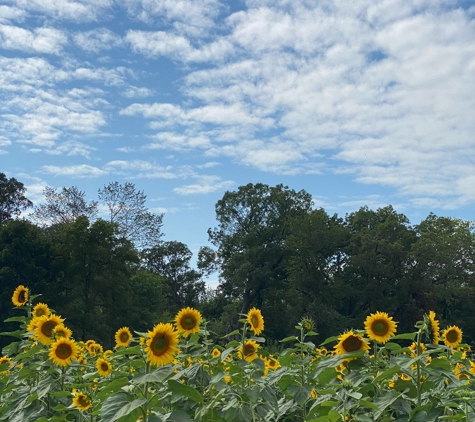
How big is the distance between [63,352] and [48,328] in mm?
428

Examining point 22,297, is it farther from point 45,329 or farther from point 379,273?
point 379,273

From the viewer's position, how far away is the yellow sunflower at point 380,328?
3.15m

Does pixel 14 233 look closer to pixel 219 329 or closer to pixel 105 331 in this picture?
pixel 105 331

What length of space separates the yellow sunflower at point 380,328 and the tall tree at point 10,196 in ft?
139

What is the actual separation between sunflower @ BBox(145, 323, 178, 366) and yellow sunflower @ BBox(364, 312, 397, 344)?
113cm

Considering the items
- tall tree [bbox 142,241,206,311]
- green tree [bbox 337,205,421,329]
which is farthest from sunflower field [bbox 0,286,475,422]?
tall tree [bbox 142,241,206,311]

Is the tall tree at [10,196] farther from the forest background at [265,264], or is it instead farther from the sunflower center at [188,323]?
the sunflower center at [188,323]

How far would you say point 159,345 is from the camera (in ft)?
8.90

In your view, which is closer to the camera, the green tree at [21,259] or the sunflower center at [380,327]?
the sunflower center at [380,327]

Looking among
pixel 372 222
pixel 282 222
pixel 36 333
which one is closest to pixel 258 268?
pixel 282 222

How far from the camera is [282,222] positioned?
4369 centimetres

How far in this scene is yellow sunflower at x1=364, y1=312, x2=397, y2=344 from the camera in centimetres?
315

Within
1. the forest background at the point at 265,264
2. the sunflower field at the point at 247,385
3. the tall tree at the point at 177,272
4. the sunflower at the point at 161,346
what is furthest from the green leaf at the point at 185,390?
the tall tree at the point at 177,272

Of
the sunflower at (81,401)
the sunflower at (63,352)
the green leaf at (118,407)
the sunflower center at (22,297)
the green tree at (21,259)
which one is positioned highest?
the green tree at (21,259)
